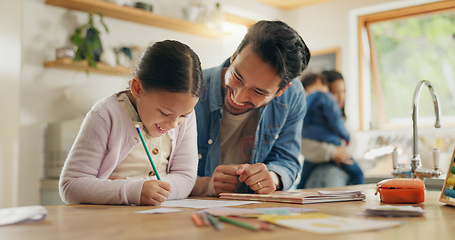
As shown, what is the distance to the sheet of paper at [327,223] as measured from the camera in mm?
754

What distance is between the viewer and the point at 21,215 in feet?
2.74

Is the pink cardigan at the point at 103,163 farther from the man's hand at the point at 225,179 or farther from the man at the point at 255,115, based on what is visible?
the man at the point at 255,115

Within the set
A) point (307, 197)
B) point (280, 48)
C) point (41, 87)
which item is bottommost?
point (307, 197)

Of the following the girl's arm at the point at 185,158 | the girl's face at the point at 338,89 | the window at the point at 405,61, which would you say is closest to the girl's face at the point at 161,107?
the girl's arm at the point at 185,158

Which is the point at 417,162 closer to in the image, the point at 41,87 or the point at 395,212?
the point at 395,212

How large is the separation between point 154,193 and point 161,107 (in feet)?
0.81

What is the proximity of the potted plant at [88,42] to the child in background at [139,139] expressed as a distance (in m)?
2.47

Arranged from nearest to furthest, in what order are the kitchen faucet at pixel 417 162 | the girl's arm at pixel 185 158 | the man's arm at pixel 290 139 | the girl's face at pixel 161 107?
the girl's face at pixel 161 107
the girl's arm at pixel 185 158
the man's arm at pixel 290 139
the kitchen faucet at pixel 417 162

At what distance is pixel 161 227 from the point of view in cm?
79

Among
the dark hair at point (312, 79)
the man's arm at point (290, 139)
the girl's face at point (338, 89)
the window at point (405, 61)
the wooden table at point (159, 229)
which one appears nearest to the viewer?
the wooden table at point (159, 229)

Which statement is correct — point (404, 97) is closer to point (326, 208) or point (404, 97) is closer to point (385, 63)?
point (385, 63)

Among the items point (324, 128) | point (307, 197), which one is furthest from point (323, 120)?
point (307, 197)

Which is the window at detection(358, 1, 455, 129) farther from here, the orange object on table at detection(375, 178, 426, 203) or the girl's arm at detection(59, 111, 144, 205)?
the girl's arm at detection(59, 111, 144, 205)

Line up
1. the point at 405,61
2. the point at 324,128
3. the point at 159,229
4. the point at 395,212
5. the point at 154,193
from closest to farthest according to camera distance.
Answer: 1. the point at 159,229
2. the point at 395,212
3. the point at 154,193
4. the point at 324,128
5. the point at 405,61
